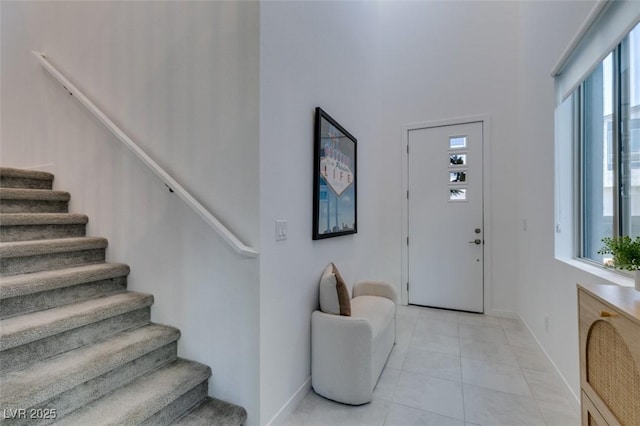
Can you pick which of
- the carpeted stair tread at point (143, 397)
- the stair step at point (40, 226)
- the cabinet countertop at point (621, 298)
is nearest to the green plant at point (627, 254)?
the cabinet countertop at point (621, 298)

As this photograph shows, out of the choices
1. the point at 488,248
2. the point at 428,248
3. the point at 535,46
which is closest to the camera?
the point at 535,46

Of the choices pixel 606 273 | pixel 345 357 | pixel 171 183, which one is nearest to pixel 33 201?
pixel 171 183

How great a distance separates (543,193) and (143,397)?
3243 millimetres

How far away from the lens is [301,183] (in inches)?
80.5

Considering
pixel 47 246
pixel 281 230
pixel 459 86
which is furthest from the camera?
pixel 459 86

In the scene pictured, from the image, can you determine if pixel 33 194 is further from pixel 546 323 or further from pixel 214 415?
pixel 546 323

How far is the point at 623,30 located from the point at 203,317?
279 cm

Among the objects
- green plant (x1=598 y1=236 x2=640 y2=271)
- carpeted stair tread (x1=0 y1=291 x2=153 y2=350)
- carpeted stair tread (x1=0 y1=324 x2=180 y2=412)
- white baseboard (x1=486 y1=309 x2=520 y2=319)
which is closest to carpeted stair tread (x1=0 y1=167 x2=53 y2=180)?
carpeted stair tread (x1=0 y1=291 x2=153 y2=350)

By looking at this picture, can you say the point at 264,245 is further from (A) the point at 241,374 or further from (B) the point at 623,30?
(B) the point at 623,30

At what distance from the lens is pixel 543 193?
102 inches

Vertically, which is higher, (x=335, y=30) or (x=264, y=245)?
A: (x=335, y=30)

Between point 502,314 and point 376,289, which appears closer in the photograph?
point 376,289

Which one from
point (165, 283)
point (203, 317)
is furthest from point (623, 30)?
point (165, 283)

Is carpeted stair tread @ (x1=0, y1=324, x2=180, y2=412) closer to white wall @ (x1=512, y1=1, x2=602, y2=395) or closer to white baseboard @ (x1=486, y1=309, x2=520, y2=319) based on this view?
white wall @ (x1=512, y1=1, x2=602, y2=395)
